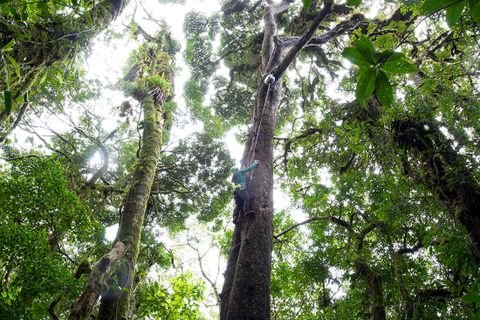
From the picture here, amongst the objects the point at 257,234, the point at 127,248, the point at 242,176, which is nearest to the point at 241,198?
the point at 242,176

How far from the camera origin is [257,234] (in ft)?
10.5

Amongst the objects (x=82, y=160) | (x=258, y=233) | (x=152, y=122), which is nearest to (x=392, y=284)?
(x=258, y=233)

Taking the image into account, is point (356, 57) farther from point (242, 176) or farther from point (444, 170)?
point (444, 170)

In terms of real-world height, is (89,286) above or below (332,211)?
below

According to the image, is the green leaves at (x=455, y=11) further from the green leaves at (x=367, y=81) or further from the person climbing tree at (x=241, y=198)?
the person climbing tree at (x=241, y=198)

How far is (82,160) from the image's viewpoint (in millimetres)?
9688

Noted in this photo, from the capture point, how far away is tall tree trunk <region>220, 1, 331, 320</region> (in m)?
2.60

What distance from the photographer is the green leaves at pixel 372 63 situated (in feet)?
2.81

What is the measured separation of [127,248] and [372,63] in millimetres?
5018

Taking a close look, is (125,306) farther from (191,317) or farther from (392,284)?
(392,284)

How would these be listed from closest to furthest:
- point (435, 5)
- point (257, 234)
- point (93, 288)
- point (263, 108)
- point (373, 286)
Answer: point (435, 5) < point (257, 234) < point (93, 288) < point (263, 108) < point (373, 286)

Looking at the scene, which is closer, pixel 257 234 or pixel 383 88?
pixel 383 88

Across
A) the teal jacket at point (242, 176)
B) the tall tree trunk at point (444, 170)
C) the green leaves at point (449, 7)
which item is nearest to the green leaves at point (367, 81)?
the green leaves at point (449, 7)

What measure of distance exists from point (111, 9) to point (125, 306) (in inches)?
162
